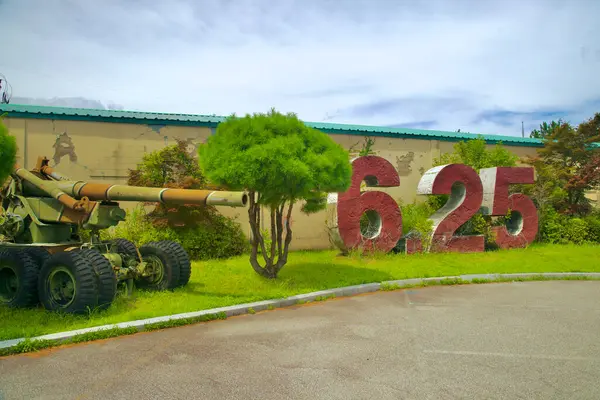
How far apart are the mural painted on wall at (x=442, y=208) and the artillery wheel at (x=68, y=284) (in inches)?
273

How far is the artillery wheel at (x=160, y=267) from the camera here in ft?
27.7

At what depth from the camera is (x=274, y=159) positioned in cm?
794

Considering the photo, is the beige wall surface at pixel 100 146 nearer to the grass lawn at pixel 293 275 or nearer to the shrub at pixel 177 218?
the shrub at pixel 177 218

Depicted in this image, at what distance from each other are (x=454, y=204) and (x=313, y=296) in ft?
24.6

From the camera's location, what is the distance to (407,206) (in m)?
15.7

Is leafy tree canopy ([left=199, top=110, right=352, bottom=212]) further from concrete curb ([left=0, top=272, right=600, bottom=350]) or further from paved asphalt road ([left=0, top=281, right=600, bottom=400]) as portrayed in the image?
paved asphalt road ([left=0, top=281, right=600, bottom=400])

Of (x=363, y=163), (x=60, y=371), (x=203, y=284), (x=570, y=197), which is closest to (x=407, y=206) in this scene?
(x=363, y=163)

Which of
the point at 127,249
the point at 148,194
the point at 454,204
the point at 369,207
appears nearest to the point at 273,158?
the point at 148,194

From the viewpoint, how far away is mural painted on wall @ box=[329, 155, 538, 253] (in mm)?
12555

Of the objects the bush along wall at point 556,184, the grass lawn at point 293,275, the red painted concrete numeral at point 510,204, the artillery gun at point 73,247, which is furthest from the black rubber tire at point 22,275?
the red painted concrete numeral at point 510,204

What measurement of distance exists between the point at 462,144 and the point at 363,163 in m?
5.57

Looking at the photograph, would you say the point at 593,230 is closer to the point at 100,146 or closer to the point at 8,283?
the point at 100,146

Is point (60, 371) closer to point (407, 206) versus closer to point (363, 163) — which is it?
point (363, 163)

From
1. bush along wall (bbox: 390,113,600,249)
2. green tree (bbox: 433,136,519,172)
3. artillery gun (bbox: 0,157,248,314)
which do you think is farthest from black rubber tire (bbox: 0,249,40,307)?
green tree (bbox: 433,136,519,172)
